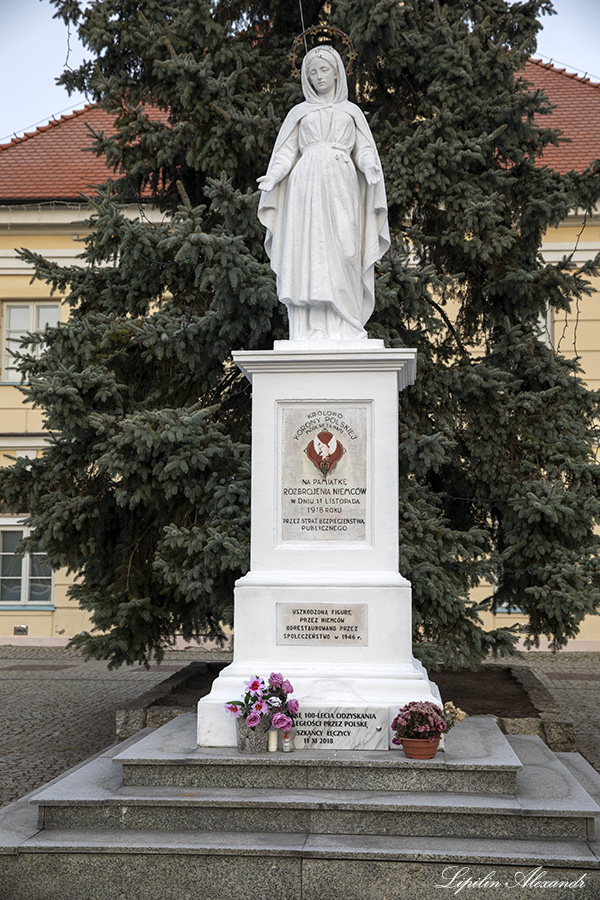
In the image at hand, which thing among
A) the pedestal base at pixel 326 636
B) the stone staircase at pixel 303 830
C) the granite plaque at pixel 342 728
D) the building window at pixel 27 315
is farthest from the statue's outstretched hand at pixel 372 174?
the building window at pixel 27 315

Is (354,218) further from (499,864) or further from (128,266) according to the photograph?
(499,864)

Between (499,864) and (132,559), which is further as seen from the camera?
(132,559)

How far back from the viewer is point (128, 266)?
8852 millimetres

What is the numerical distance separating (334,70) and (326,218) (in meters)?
1.04

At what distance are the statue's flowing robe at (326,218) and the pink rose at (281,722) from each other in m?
2.49

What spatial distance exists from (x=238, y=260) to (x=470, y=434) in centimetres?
272

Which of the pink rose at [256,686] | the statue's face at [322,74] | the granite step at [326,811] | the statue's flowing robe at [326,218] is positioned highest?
the statue's face at [322,74]

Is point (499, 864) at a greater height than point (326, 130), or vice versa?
point (326, 130)

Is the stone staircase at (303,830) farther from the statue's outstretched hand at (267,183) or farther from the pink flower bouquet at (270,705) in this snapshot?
the statue's outstretched hand at (267,183)

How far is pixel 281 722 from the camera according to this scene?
17.1 feet

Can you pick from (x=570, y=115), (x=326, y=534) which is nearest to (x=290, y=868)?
(x=326, y=534)

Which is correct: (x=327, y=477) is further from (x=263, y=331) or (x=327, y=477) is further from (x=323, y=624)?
(x=263, y=331)

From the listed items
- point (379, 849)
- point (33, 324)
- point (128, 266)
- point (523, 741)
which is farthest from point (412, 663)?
point (33, 324)

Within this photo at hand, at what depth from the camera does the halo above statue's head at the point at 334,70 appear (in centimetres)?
650
